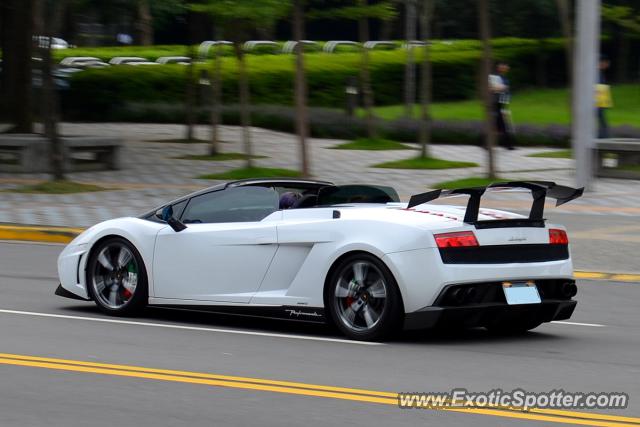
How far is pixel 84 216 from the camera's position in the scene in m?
17.0

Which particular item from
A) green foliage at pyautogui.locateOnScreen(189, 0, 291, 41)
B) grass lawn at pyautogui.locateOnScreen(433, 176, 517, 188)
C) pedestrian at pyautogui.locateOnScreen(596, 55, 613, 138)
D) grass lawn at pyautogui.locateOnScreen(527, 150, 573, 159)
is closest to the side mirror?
grass lawn at pyautogui.locateOnScreen(433, 176, 517, 188)

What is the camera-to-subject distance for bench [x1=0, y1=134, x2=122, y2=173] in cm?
2352

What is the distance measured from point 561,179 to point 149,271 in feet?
47.0

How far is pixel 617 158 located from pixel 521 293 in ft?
49.9

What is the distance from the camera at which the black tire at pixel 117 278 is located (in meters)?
9.56

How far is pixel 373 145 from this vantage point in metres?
29.1

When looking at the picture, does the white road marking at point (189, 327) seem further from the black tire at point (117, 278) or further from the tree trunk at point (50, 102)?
the tree trunk at point (50, 102)

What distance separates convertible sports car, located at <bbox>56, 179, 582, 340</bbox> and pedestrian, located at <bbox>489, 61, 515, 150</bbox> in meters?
17.5

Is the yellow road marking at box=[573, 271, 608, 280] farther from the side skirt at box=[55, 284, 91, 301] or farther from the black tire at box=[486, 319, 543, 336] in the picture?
the side skirt at box=[55, 284, 91, 301]

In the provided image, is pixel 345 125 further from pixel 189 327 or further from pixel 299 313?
pixel 299 313

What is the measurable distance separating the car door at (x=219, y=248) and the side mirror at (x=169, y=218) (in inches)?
1.5

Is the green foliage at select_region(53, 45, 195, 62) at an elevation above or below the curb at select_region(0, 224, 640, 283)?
above

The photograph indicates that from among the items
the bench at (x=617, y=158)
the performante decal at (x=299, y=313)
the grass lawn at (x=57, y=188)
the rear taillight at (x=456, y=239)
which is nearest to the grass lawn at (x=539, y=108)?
the bench at (x=617, y=158)

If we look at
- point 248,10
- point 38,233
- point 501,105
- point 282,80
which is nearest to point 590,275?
point 38,233
